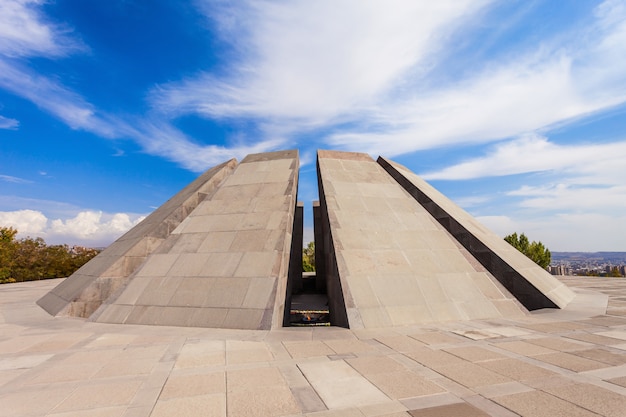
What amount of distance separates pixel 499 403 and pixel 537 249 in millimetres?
47644

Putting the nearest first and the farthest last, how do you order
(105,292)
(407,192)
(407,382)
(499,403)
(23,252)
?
1. (499,403)
2. (407,382)
3. (105,292)
4. (407,192)
5. (23,252)

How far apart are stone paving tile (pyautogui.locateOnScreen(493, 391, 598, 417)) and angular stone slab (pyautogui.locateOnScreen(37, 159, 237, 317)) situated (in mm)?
12616

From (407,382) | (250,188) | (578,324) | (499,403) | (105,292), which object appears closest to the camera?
(499,403)

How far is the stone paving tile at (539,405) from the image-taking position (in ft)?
13.7

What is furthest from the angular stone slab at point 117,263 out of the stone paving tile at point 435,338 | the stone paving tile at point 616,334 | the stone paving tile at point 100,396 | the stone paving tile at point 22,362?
the stone paving tile at point 616,334

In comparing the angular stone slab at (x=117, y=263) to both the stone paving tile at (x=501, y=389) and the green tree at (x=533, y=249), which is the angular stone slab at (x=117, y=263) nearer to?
the stone paving tile at (x=501, y=389)

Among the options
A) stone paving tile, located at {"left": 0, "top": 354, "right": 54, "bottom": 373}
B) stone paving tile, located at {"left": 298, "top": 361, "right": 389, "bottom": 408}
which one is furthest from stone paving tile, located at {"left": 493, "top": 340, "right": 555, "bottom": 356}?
stone paving tile, located at {"left": 0, "top": 354, "right": 54, "bottom": 373}

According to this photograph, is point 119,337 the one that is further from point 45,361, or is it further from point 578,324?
point 578,324

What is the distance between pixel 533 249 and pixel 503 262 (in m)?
37.9

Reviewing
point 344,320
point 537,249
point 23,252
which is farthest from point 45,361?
point 537,249

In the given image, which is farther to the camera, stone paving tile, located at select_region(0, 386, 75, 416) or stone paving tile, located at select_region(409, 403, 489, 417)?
stone paving tile, located at select_region(0, 386, 75, 416)

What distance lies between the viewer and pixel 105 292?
39.2 ft

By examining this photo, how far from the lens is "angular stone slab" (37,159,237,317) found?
11.6m

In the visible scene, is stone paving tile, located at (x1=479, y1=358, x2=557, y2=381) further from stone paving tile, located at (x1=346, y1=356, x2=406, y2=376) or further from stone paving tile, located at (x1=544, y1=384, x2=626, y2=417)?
stone paving tile, located at (x1=346, y1=356, x2=406, y2=376)
